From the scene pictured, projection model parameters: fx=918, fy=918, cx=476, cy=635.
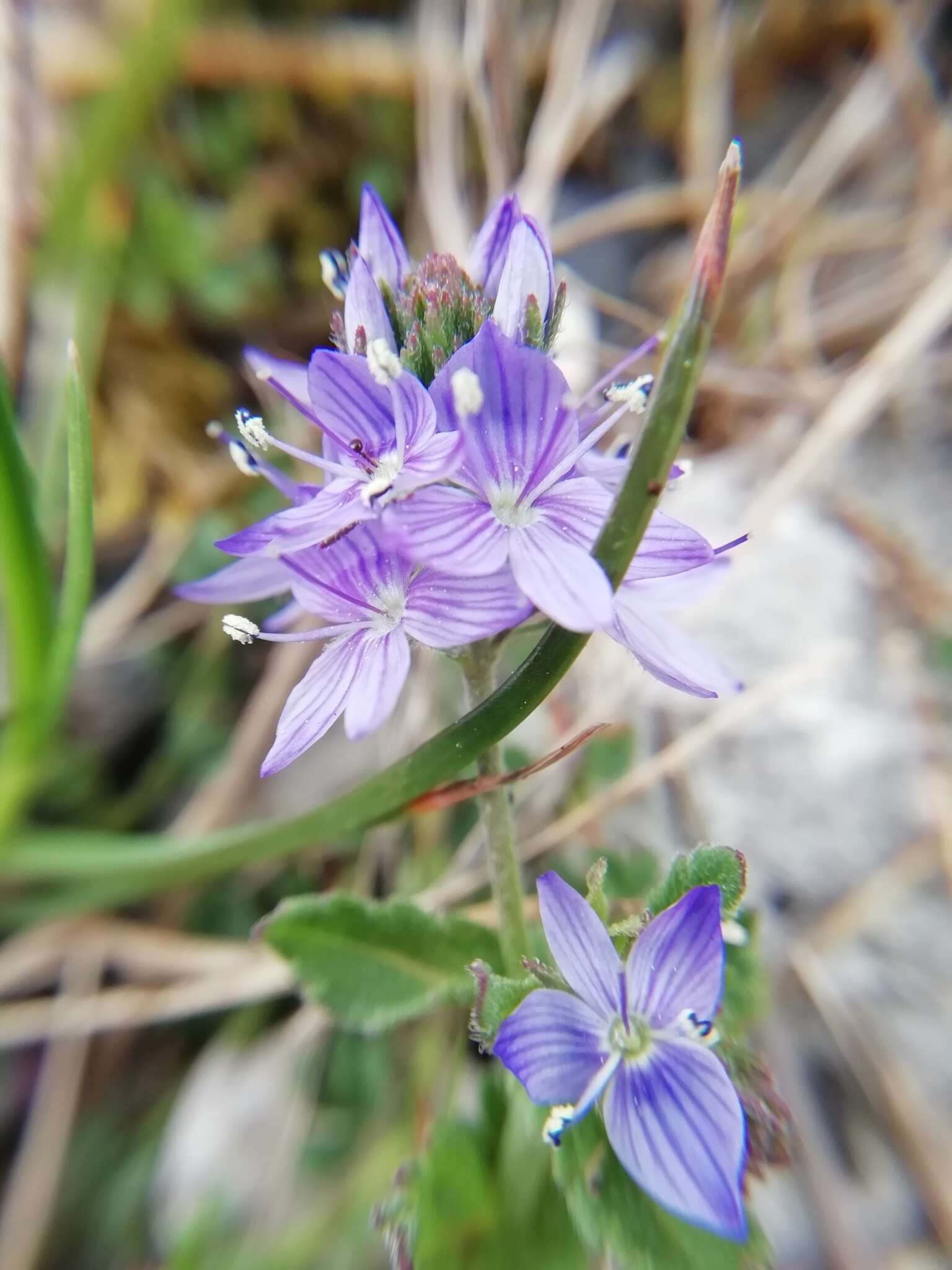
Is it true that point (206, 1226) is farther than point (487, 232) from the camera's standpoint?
Yes

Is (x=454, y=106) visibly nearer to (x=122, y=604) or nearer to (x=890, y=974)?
(x=122, y=604)

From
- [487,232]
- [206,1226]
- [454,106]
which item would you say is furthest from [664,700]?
[454,106]

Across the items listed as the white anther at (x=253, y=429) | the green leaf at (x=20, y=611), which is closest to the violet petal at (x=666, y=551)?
the white anther at (x=253, y=429)

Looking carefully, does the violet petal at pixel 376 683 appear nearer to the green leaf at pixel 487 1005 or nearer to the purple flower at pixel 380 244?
the green leaf at pixel 487 1005

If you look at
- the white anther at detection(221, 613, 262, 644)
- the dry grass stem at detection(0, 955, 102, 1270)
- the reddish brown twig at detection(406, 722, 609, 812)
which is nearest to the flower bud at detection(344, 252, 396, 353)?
the white anther at detection(221, 613, 262, 644)

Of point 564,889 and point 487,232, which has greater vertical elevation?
A: point 487,232

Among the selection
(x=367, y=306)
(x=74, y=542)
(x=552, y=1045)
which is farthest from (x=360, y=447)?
(x=552, y=1045)

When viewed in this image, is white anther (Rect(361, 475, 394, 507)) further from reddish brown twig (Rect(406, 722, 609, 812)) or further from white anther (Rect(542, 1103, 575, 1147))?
white anther (Rect(542, 1103, 575, 1147))

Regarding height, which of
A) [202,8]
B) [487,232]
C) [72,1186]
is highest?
[202,8]

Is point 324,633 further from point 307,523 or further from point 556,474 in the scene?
point 556,474
